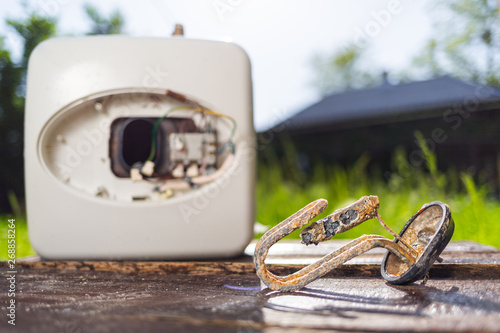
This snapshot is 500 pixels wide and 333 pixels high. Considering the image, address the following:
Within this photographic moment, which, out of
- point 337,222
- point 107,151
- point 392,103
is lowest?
point 337,222

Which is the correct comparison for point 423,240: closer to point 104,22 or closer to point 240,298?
point 240,298

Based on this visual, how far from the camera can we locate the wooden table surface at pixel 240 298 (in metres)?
0.39

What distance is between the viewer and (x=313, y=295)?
20.1 inches

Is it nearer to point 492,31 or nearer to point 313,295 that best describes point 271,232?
point 313,295

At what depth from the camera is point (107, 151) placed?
2.59ft

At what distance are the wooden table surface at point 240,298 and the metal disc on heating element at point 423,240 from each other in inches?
0.8

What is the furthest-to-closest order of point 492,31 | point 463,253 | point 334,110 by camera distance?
point 334,110 → point 492,31 → point 463,253

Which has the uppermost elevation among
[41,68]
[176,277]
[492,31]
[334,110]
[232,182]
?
[492,31]

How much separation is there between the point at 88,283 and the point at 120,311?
0.68 ft

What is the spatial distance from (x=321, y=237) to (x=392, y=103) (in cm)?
427

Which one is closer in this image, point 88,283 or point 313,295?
point 313,295

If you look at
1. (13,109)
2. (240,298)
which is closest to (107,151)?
(240,298)

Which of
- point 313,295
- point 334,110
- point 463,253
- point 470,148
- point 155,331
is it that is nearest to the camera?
point 155,331

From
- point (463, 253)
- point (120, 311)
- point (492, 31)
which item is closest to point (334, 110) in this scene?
point (492, 31)
